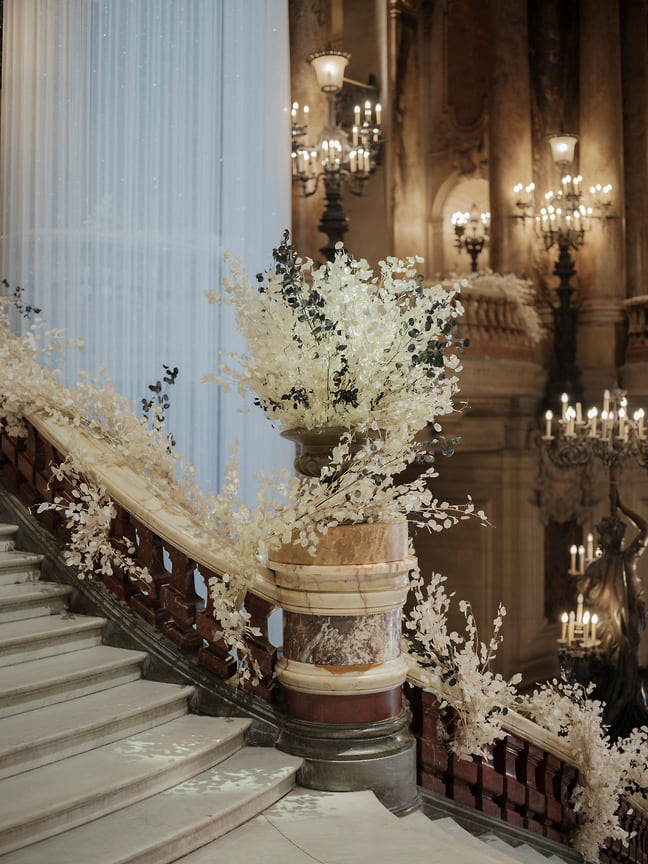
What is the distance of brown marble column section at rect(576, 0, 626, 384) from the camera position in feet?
35.5

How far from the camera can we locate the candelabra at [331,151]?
24.2 feet

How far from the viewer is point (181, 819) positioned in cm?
262

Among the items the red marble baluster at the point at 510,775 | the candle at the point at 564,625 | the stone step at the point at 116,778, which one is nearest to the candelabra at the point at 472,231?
the candle at the point at 564,625

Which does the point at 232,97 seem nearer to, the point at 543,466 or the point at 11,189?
the point at 11,189

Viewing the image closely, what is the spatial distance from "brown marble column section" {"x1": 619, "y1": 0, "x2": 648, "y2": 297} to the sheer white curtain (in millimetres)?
5820

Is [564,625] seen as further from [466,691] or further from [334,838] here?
[334,838]

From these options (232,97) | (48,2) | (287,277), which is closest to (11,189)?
(48,2)

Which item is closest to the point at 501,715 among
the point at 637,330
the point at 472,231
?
the point at 637,330

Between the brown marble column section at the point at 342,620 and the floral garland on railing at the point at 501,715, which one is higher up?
the brown marble column section at the point at 342,620

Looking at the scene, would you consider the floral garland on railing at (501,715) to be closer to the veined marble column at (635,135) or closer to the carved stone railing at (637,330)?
the carved stone railing at (637,330)

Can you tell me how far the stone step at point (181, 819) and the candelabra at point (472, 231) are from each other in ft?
27.2

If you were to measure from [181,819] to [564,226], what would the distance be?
29.7 ft

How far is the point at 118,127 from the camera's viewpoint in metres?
6.91

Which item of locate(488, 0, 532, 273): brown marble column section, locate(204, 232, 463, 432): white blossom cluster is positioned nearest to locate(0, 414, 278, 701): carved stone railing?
locate(204, 232, 463, 432): white blossom cluster
